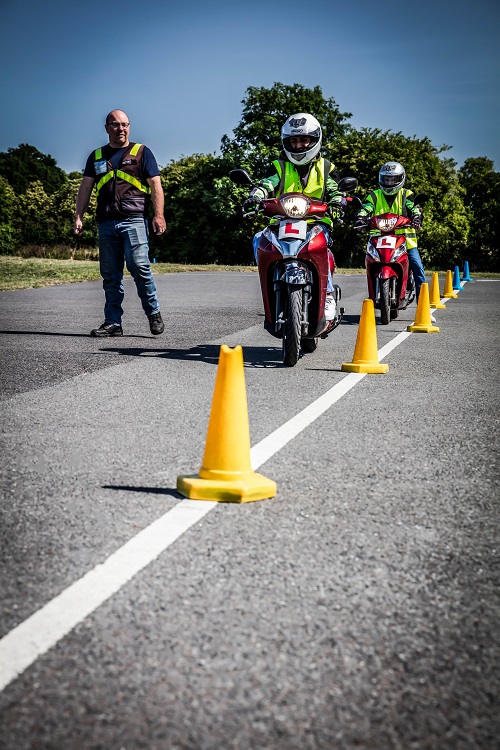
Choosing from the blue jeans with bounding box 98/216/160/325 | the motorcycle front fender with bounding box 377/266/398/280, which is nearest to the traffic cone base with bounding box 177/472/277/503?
→ the blue jeans with bounding box 98/216/160/325

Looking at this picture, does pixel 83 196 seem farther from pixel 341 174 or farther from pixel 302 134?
pixel 341 174

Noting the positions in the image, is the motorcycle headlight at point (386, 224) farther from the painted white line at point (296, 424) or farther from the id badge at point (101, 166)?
the painted white line at point (296, 424)

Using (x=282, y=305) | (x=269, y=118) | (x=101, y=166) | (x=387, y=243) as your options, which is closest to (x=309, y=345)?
(x=282, y=305)

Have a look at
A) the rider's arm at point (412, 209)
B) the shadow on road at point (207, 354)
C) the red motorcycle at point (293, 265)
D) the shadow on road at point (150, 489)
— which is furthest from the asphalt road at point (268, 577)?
the rider's arm at point (412, 209)

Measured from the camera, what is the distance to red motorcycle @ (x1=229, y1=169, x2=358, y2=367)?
8273mm

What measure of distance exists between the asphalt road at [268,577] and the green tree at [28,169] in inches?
3920

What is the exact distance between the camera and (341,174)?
5256cm

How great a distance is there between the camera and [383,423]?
590 cm

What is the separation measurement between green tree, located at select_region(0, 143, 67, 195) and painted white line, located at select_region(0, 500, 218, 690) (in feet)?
332

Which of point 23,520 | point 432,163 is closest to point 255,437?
point 23,520

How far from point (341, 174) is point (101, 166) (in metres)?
44.0

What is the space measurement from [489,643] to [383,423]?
10.7 ft

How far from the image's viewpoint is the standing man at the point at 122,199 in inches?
396

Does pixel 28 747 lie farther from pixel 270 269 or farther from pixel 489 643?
pixel 270 269
